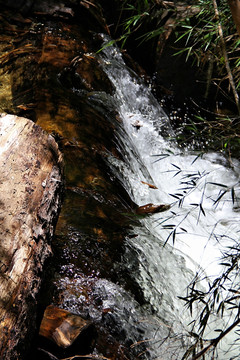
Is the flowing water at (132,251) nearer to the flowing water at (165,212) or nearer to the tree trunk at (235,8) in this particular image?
the flowing water at (165,212)

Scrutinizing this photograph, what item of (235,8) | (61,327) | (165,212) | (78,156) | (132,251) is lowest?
(61,327)

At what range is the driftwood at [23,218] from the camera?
1.38 metres

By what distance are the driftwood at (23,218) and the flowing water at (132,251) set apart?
1.50 feet

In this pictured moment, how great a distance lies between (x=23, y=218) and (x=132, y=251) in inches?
41.6

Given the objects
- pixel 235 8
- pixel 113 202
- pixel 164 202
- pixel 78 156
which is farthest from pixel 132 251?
pixel 235 8

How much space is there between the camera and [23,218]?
164cm

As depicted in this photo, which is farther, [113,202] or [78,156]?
[78,156]

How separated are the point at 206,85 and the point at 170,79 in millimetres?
628

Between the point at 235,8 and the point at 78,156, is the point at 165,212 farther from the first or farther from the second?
the point at 235,8

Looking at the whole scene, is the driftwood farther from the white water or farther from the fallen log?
the white water

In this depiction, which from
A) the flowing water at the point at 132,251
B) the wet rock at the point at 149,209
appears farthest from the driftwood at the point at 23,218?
the wet rock at the point at 149,209

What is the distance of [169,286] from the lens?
2.50 meters

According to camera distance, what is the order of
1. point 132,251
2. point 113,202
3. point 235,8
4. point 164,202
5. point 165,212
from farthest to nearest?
point 164,202 → point 165,212 → point 113,202 → point 132,251 → point 235,8

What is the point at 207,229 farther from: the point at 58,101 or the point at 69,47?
the point at 69,47
